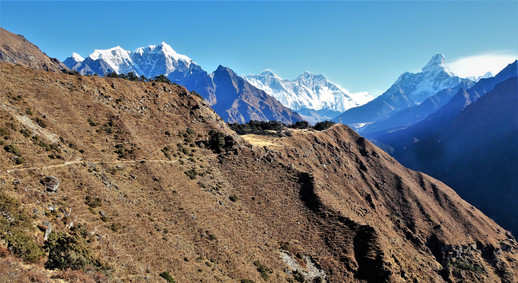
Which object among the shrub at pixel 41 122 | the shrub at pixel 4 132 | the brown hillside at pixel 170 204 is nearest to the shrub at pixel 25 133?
the brown hillside at pixel 170 204

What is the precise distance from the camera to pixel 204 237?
1686 inches

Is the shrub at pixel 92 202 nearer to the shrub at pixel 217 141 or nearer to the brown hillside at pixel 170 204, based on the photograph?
the brown hillside at pixel 170 204

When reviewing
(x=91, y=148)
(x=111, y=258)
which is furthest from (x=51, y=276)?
(x=91, y=148)

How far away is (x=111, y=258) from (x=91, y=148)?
24.6m

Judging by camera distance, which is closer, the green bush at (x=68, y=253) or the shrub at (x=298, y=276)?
the green bush at (x=68, y=253)

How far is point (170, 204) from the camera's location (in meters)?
45.4

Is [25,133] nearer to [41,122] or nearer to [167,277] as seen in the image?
[41,122]

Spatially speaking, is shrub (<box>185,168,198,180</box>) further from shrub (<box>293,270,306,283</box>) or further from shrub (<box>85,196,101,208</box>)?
shrub (<box>293,270,306,283</box>)

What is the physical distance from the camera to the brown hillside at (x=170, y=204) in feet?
96.3

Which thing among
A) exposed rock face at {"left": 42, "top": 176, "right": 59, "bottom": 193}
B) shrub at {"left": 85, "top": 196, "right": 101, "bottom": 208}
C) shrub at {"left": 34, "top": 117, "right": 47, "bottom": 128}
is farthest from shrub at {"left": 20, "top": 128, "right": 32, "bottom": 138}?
shrub at {"left": 85, "top": 196, "right": 101, "bottom": 208}

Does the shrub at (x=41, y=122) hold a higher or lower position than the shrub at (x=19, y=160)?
higher

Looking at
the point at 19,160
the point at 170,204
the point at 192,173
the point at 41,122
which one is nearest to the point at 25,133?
the point at 41,122

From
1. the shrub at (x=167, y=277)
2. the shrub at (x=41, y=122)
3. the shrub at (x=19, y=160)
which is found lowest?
the shrub at (x=167, y=277)

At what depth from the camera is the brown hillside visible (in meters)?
29.3
